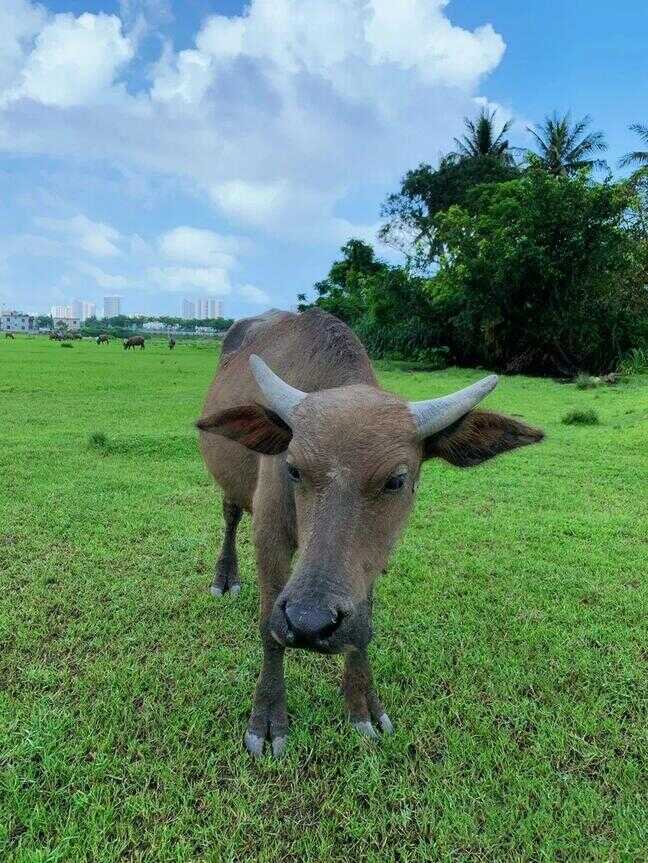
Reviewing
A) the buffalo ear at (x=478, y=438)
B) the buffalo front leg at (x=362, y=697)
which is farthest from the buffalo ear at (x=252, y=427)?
the buffalo front leg at (x=362, y=697)

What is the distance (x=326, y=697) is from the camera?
278 centimetres

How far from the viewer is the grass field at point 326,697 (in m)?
2.06

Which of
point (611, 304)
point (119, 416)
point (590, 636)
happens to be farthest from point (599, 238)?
point (590, 636)

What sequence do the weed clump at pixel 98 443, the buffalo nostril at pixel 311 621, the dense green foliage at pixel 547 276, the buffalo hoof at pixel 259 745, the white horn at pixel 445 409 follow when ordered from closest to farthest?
the buffalo nostril at pixel 311 621, the white horn at pixel 445 409, the buffalo hoof at pixel 259 745, the weed clump at pixel 98 443, the dense green foliage at pixel 547 276

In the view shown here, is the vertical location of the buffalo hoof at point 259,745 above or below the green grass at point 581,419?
below

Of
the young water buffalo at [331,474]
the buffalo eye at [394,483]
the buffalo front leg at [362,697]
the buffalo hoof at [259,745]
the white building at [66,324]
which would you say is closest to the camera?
the young water buffalo at [331,474]

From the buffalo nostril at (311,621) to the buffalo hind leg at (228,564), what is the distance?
2.18 m

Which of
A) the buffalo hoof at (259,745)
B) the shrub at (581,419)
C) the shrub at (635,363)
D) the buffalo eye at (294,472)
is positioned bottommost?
the buffalo hoof at (259,745)

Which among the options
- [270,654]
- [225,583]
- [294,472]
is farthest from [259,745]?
[225,583]

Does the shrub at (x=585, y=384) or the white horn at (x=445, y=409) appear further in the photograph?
the shrub at (x=585, y=384)

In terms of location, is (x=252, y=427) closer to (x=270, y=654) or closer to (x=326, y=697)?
(x=270, y=654)

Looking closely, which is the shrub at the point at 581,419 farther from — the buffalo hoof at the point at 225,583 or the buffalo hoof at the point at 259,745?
the buffalo hoof at the point at 259,745

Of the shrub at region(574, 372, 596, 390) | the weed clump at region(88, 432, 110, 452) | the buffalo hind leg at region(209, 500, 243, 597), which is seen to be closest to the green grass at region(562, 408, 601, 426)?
the shrub at region(574, 372, 596, 390)

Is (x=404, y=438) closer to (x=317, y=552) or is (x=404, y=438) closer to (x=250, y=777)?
(x=317, y=552)
